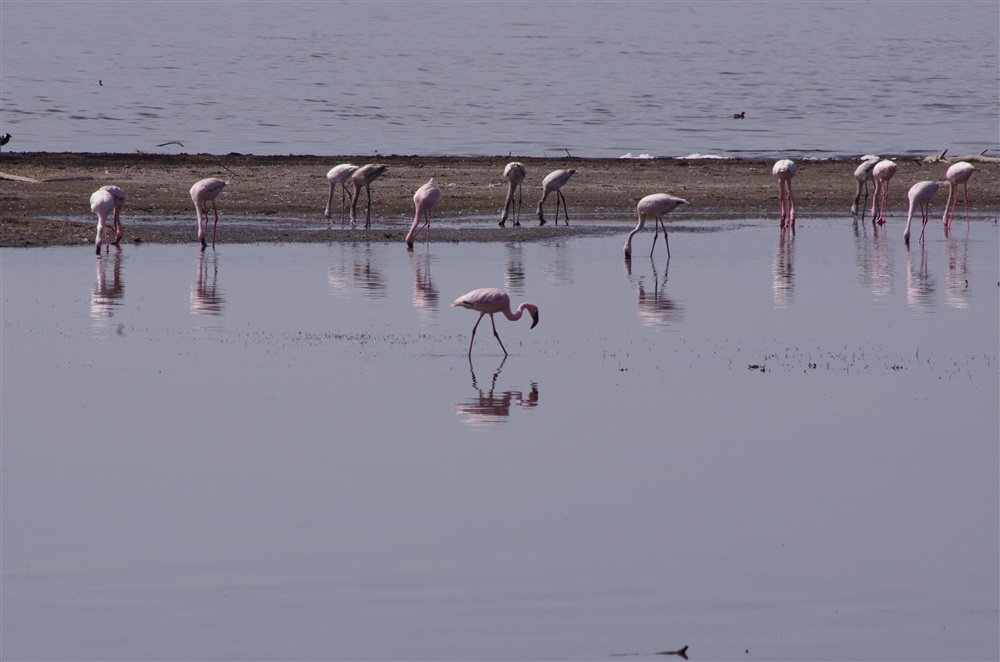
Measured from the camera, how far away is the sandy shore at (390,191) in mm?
21625

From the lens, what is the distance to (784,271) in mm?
17094

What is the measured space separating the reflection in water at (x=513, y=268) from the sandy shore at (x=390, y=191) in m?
1.23

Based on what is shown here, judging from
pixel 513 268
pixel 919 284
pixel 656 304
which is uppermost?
pixel 513 268

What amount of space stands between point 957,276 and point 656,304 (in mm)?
4264

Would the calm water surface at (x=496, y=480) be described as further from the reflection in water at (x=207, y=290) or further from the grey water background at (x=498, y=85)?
the grey water background at (x=498, y=85)

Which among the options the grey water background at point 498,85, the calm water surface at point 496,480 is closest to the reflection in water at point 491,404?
the calm water surface at point 496,480

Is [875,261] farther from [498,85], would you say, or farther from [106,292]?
[498,85]

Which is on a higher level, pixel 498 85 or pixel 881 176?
pixel 498 85

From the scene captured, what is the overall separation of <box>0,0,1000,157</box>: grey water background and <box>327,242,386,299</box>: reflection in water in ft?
53.7

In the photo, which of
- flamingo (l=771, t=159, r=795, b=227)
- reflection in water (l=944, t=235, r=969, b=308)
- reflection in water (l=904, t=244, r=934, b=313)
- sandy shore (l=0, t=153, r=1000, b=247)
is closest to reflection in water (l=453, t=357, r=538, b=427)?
reflection in water (l=904, t=244, r=934, b=313)

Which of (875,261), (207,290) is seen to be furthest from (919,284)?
(207,290)

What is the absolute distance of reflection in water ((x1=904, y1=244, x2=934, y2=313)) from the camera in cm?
1416

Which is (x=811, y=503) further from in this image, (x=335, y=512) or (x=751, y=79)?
(x=751, y=79)

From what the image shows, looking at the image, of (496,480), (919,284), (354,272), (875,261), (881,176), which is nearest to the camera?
(496,480)
